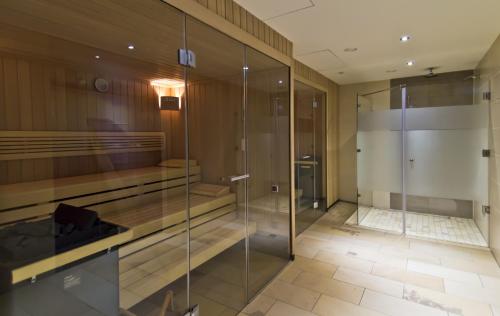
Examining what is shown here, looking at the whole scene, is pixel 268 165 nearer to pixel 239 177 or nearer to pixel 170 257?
pixel 239 177

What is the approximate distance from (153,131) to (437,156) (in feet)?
12.8

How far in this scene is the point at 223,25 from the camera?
79.0 inches

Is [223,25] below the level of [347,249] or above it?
above

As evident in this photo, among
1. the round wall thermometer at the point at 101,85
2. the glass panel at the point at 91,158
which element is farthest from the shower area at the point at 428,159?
the round wall thermometer at the point at 101,85

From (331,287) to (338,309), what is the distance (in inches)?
12.1

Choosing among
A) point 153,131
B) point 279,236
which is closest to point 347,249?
point 279,236

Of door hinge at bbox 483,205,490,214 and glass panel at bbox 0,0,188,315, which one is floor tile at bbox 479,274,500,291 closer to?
door hinge at bbox 483,205,490,214

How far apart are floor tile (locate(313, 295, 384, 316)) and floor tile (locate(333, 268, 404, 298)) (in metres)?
0.35

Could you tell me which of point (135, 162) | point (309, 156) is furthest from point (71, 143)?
point (309, 156)

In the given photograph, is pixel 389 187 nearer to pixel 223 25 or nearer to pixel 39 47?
pixel 223 25

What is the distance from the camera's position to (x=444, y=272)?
8.87 feet

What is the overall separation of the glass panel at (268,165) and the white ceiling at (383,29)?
1.71 feet

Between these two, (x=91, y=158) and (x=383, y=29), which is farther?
(x=91, y=158)

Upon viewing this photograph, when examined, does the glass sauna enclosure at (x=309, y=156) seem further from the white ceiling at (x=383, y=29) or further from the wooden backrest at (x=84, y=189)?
the wooden backrest at (x=84, y=189)
